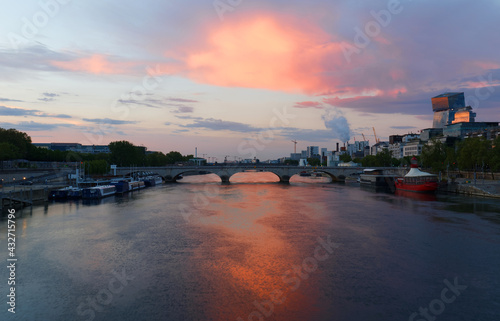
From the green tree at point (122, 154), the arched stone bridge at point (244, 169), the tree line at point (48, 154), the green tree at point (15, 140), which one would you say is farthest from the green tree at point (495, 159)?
the green tree at point (15, 140)

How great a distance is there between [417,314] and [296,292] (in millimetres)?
5995

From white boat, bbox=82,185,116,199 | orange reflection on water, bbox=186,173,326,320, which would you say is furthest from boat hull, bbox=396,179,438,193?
white boat, bbox=82,185,116,199

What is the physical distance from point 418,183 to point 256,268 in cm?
6427

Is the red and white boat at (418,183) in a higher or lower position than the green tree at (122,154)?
lower

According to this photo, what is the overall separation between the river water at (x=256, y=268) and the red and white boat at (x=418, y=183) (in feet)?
103

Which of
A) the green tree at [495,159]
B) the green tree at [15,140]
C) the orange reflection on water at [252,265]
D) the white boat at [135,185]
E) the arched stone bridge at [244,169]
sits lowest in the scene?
the orange reflection on water at [252,265]

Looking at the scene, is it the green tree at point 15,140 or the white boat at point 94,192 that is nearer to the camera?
the white boat at point 94,192

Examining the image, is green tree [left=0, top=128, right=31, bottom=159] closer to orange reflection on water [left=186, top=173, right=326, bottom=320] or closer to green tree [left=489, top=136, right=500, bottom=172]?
orange reflection on water [left=186, top=173, right=326, bottom=320]

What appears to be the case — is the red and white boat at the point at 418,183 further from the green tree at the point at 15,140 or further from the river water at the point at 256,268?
the green tree at the point at 15,140

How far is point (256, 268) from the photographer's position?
70.4 feet

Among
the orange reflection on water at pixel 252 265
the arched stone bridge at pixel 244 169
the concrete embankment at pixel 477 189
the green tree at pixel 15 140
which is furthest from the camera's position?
the arched stone bridge at pixel 244 169

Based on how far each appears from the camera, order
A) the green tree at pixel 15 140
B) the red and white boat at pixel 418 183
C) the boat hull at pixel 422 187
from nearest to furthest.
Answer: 1. the boat hull at pixel 422 187
2. the red and white boat at pixel 418 183
3. the green tree at pixel 15 140

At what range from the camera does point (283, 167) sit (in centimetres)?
11062

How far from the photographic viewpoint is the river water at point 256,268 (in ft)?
51.6
